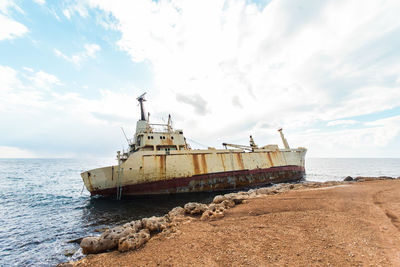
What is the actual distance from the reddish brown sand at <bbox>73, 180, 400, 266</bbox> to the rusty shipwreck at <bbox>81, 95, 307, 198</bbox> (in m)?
10.3

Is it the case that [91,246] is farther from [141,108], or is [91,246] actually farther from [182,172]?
[141,108]

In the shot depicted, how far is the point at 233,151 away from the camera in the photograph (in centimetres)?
2045

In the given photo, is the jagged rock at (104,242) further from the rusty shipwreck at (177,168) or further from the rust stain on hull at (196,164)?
the rust stain on hull at (196,164)

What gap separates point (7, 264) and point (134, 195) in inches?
386

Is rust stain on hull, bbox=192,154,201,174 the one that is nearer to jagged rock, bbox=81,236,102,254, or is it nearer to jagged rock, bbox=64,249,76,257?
jagged rock, bbox=64,249,76,257

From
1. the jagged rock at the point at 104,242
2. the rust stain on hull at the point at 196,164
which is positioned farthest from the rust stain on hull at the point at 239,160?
the jagged rock at the point at 104,242

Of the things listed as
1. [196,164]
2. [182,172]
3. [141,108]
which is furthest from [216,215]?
[141,108]

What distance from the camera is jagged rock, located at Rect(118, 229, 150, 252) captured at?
4797mm

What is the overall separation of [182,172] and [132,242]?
39.5 feet

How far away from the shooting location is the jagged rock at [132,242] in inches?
189

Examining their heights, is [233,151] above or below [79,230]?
above

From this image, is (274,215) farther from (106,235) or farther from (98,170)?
(98,170)

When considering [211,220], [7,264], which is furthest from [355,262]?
[7,264]

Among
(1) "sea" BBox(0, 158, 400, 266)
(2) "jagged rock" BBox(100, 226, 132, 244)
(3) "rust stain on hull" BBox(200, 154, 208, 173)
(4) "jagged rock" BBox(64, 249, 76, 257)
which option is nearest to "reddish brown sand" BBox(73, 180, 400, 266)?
(2) "jagged rock" BBox(100, 226, 132, 244)
